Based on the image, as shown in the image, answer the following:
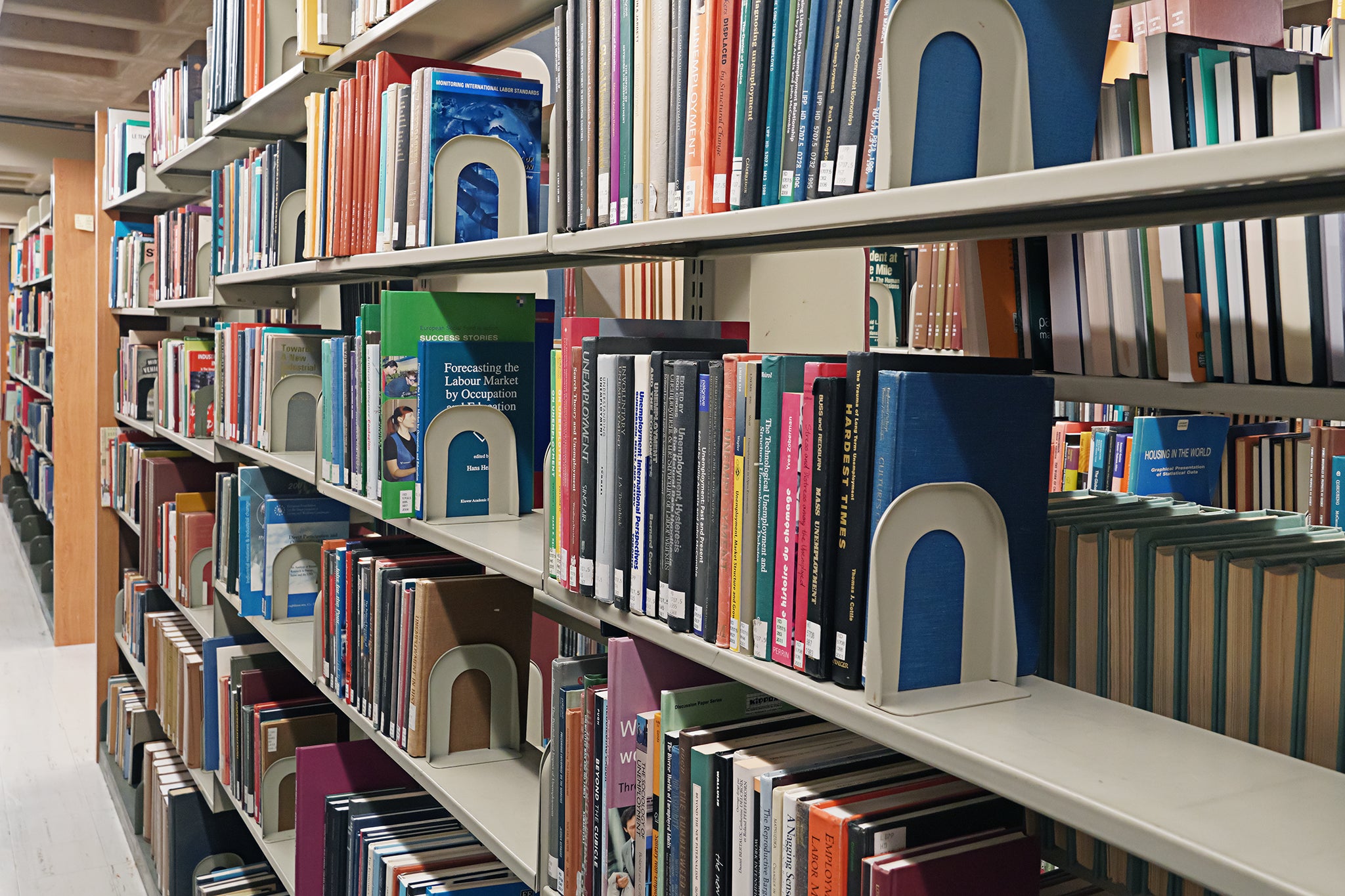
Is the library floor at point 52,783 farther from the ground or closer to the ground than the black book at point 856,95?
closer to the ground

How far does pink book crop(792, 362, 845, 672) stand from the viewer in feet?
3.16

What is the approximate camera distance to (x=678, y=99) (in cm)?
117

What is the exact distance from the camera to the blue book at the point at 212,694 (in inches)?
114

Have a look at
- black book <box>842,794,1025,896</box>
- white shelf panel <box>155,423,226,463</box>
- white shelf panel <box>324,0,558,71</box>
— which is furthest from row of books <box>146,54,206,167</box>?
black book <box>842,794,1025,896</box>

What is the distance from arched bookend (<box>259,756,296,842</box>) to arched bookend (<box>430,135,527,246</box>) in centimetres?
140

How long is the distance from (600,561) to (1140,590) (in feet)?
1.84

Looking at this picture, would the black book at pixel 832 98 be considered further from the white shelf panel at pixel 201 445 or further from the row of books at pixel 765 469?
the white shelf panel at pixel 201 445

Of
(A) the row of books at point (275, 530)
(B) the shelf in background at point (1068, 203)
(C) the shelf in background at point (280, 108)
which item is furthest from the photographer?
(A) the row of books at point (275, 530)

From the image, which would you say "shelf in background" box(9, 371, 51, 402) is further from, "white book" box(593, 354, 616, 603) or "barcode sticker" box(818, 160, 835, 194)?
"barcode sticker" box(818, 160, 835, 194)

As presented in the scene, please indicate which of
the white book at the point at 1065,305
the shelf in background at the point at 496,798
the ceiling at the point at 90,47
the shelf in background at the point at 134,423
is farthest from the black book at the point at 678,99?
the ceiling at the point at 90,47

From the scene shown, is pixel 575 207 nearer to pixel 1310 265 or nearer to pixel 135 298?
pixel 1310 265

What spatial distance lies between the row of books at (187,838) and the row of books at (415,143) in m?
1.75

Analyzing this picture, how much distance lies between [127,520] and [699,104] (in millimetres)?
3644

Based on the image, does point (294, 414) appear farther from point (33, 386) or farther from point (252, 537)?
point (33, 386)
